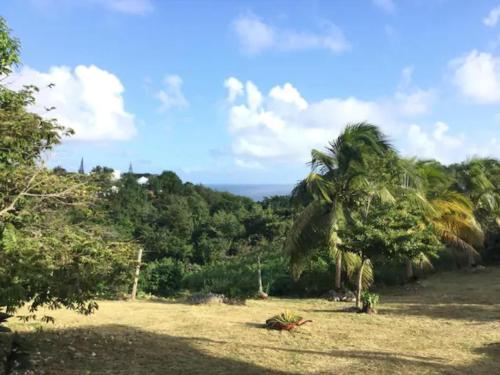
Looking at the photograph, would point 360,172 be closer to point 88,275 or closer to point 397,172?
point 397,172

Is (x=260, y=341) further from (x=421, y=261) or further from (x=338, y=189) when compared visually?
(x=421, y=261)

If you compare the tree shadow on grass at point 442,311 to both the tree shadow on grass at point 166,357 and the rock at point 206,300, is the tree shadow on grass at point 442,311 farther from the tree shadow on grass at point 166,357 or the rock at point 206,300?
the tree shadow on grass at point 166,357

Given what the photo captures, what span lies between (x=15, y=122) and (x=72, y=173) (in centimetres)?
113

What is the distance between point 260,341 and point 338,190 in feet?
25.0

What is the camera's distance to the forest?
19.9 feet

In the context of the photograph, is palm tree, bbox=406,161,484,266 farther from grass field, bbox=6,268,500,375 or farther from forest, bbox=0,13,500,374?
grass field, bbox=6,268,500,375

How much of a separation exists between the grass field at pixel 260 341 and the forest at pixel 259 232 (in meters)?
0.78

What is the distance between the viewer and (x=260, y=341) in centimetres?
899

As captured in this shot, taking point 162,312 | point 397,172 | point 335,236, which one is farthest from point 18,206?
point 397,172

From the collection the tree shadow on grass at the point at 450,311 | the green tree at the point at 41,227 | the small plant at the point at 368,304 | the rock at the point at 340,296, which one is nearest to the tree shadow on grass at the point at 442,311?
the tree shadow on grass at the point at 450,311

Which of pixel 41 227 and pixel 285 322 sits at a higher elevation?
pixel 41 227

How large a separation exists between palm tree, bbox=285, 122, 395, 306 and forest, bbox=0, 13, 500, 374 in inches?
1.4

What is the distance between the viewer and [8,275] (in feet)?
17.3

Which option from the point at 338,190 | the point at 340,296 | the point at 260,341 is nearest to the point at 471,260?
the point at 340,296
